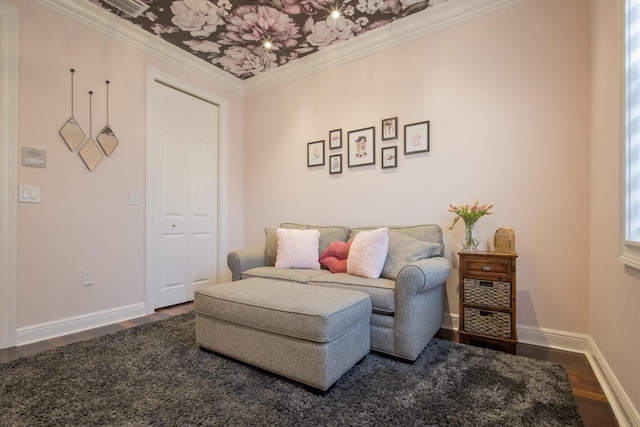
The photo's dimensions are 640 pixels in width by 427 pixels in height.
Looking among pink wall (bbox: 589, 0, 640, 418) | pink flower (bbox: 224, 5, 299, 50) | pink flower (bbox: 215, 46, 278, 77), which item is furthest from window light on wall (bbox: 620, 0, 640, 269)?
pink flower (bbox: 215, 46, 278, 77)

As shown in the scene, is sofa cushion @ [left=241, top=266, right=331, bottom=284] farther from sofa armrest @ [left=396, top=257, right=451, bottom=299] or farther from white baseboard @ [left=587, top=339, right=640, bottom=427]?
white baseboard @ [left=587, top=339, right=640, bottom=427]

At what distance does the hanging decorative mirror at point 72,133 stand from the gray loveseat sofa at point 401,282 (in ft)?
5.24

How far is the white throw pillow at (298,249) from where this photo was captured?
→ 8.86 ft

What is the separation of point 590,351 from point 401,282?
1427mm

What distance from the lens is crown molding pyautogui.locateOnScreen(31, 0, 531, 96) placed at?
2.44 metres

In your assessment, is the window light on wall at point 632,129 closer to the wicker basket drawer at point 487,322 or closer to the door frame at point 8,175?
the wicker basket drawer at point 487,322

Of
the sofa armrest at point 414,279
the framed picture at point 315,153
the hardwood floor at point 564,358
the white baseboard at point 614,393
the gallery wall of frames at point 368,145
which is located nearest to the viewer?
the white baseboard at point 614,393

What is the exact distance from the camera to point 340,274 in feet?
7.79

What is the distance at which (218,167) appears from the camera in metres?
3.75

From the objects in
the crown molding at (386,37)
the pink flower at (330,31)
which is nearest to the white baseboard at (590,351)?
the crown molding at (386,37)

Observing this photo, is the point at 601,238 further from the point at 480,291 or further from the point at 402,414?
the point at 402,414

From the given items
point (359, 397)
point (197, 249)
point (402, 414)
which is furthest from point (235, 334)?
point (197, 249)

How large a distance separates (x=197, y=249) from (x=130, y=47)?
2.17 m

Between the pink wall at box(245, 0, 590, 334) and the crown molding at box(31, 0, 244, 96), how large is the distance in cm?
133
